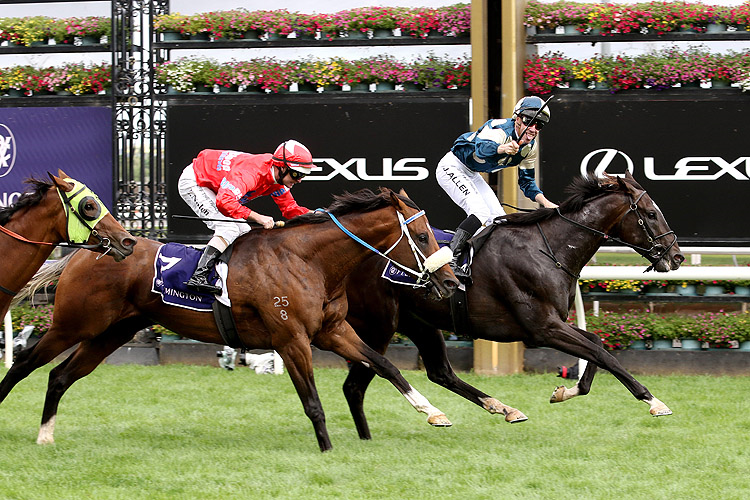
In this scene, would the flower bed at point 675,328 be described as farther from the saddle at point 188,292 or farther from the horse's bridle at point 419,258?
the saddle at point 188,292

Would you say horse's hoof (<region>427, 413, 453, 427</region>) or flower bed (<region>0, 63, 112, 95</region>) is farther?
flower bed (<region>0, 63, 112, 95</region>)

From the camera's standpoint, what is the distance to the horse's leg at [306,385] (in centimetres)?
554

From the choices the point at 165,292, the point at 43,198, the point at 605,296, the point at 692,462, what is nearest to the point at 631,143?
the point at 605,296

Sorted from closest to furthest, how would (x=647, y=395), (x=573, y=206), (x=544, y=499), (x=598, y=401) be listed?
(x=544, y=499) → (x=647, y=395) → (x=573, y=206) → (x=598, y=401)

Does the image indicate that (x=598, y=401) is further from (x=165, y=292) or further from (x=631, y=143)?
(x=165, y=292)

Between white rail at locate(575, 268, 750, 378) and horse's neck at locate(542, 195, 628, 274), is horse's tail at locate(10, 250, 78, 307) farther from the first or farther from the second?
white rail at locate(575, 268, 750, 378)

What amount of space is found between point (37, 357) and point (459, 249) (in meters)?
2.63

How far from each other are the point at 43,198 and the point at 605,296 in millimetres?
5105

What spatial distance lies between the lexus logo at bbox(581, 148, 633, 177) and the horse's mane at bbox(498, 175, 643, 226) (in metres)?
2.28

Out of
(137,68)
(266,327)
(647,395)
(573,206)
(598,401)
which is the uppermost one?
(137,68)

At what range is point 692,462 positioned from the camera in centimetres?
528

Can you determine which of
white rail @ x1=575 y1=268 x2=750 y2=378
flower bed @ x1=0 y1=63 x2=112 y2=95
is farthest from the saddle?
flower bed @ x1=0 y1=63 x2=112 y2=95

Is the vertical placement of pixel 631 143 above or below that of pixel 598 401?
above

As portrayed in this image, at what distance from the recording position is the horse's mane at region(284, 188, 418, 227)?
566cm
